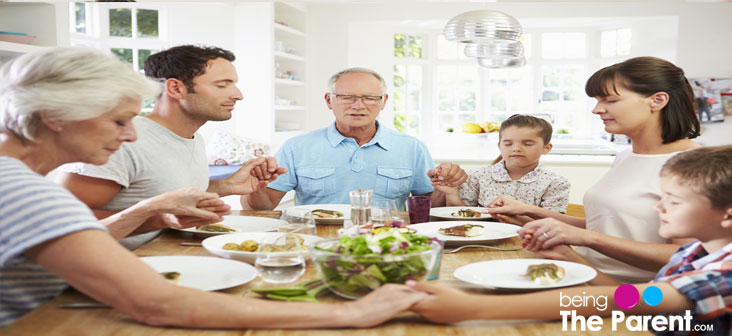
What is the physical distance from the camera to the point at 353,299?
48.4 inches

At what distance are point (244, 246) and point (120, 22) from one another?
5251 mm

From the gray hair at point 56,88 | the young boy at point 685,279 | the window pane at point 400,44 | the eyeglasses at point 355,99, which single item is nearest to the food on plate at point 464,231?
the young boy at point 685,279

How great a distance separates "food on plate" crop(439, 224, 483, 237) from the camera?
1836 millimetres

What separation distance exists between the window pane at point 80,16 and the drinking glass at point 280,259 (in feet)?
Answer: 17.2

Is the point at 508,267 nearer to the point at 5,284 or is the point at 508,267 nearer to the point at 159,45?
the point at 5,284

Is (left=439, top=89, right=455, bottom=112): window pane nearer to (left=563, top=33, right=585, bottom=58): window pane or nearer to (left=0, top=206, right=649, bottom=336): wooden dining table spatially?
(left=563, top=33, right=585, bottom=58): window pane

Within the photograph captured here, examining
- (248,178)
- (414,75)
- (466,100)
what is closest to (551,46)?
(466,100)

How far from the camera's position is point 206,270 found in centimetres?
142

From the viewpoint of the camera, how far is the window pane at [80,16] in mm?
5785

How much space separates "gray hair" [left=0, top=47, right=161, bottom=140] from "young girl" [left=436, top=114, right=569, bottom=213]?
1801mm

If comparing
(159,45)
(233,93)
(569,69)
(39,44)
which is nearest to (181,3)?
(159,45)

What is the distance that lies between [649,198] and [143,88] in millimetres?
1377

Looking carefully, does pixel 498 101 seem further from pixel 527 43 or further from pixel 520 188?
pixel 520 188

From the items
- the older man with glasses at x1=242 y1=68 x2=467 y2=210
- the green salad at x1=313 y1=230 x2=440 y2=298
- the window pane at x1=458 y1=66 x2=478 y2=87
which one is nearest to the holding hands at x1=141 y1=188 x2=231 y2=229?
the green salad at x1=313 y1=230 x2=440 y2=298
